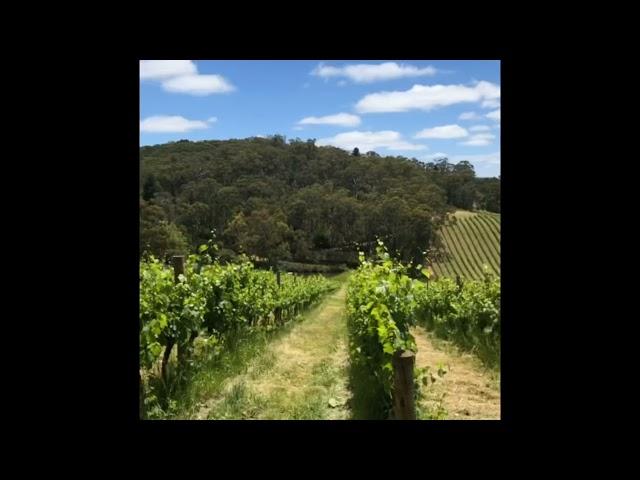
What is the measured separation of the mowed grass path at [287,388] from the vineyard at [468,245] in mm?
43223

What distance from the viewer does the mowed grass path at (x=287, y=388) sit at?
459 centimetres

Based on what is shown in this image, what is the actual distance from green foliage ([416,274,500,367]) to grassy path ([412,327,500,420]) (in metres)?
0.29

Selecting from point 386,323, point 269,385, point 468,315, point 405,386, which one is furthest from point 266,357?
point 405,386

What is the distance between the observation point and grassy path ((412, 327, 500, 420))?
15.5 ft

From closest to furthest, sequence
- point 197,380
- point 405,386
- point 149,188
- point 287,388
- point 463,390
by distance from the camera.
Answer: point 405,386, point 197,380, point 287,388, point 463,390, point 149,188

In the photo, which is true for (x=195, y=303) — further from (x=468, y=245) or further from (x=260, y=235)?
(x=468, y=245)

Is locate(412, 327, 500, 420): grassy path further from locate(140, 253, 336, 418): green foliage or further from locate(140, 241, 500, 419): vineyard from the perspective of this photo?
locate(140, 253, 336, 418): green foliage

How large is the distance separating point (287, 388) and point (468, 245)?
5702cm

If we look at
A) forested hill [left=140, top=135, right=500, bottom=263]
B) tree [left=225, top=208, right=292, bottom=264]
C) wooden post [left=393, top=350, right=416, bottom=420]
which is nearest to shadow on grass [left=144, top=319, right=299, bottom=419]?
wooden post [left=393, top=350, right=416, bottom=420]

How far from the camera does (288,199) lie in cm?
6103

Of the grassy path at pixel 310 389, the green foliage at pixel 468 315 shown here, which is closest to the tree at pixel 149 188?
the green foliage at pixel 468 315
